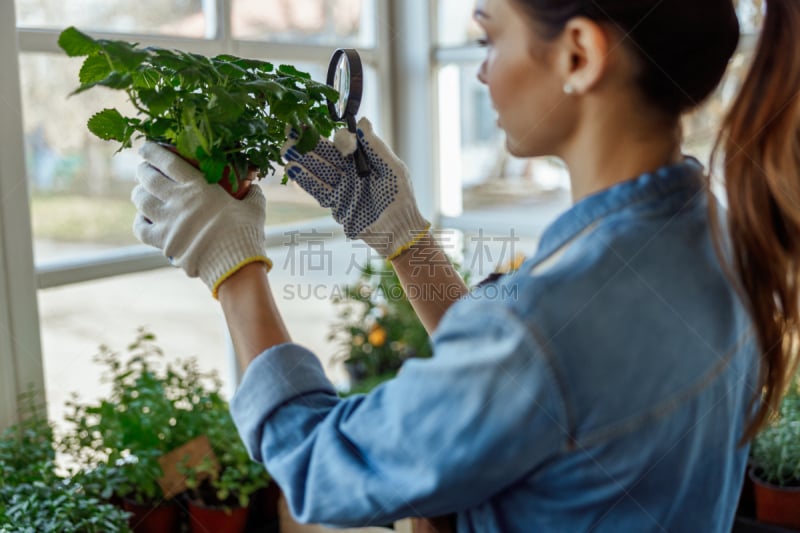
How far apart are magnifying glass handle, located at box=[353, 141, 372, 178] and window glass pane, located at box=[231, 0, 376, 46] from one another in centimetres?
114

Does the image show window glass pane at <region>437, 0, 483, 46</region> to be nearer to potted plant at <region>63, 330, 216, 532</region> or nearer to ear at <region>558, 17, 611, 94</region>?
potted plant at <region>63, 330, 216, 532</region>

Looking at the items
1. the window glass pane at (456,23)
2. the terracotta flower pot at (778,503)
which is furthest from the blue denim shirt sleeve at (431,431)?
the window glass pane at (456,23)

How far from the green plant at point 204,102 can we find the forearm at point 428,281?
0.20 m

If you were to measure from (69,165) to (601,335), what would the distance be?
151 centimetres

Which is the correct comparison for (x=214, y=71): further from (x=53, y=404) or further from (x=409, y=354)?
(x=409, y=354)

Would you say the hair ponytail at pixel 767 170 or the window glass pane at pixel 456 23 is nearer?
the hair ponytail at pixel 767 170

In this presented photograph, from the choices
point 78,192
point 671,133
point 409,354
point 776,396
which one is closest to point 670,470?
point 776,396

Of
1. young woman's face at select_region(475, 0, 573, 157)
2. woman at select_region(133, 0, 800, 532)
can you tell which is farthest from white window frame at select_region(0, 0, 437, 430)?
young woman's face at select_region(475, 0, 573, 157)

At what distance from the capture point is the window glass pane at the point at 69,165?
66.2 inches

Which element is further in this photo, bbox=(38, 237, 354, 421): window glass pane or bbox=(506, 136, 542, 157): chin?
bbox=(38, 237, 354, 421): window glass pane

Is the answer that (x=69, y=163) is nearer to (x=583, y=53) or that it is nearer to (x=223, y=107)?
(x=223, y=107)

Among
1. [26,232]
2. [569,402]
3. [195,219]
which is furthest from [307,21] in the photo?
[569,402]

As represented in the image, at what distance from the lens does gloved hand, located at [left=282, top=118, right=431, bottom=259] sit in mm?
1071

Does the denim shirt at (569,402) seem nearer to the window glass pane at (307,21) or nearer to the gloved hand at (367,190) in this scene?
the gloved hand at (367,190)
